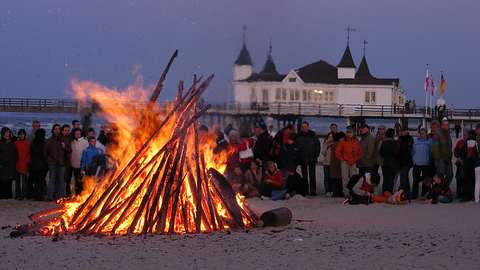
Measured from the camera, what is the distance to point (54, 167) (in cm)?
1339

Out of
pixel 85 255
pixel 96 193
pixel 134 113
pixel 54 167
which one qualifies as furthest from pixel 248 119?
pixel 54 167

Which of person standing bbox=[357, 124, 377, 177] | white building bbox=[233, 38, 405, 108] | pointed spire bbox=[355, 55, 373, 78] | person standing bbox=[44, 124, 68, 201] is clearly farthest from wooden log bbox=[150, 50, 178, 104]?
pointed spire bbox=[355, 55, 373, 78]

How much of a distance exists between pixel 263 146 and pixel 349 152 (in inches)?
65.0

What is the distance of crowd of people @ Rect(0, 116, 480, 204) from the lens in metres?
13.1

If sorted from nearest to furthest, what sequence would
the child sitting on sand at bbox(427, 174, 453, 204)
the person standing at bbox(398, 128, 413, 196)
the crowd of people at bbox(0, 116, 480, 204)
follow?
1. the child sitting on sand at bbox(427, 174, 453, 204)
2. the crowd of people at bbox(0, 116, 480, 204)
3. the person standing at bbox(398, 128, 413, 196)

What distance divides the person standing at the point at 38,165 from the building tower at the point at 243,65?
5432 millimetres

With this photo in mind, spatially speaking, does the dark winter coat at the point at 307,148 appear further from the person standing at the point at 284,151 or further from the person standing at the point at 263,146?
the person standing at the point at 263,146

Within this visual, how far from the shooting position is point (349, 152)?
13.8 meters

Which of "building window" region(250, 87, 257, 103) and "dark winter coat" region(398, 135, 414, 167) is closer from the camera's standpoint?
"building window" region(250, 87, 257, 103)

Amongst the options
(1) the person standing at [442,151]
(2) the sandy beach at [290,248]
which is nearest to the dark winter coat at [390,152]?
(1) the person standing at [442,151]

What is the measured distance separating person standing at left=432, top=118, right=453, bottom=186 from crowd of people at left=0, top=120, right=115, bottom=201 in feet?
19.3

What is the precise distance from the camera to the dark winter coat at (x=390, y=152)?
538 inches

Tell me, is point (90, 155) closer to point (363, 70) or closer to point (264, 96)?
point (264, 96)

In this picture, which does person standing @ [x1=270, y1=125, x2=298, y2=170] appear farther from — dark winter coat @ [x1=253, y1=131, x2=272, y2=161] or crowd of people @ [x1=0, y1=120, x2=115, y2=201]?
crowd of people @ [x1=0, y1=120, x2=115, y2=201]
